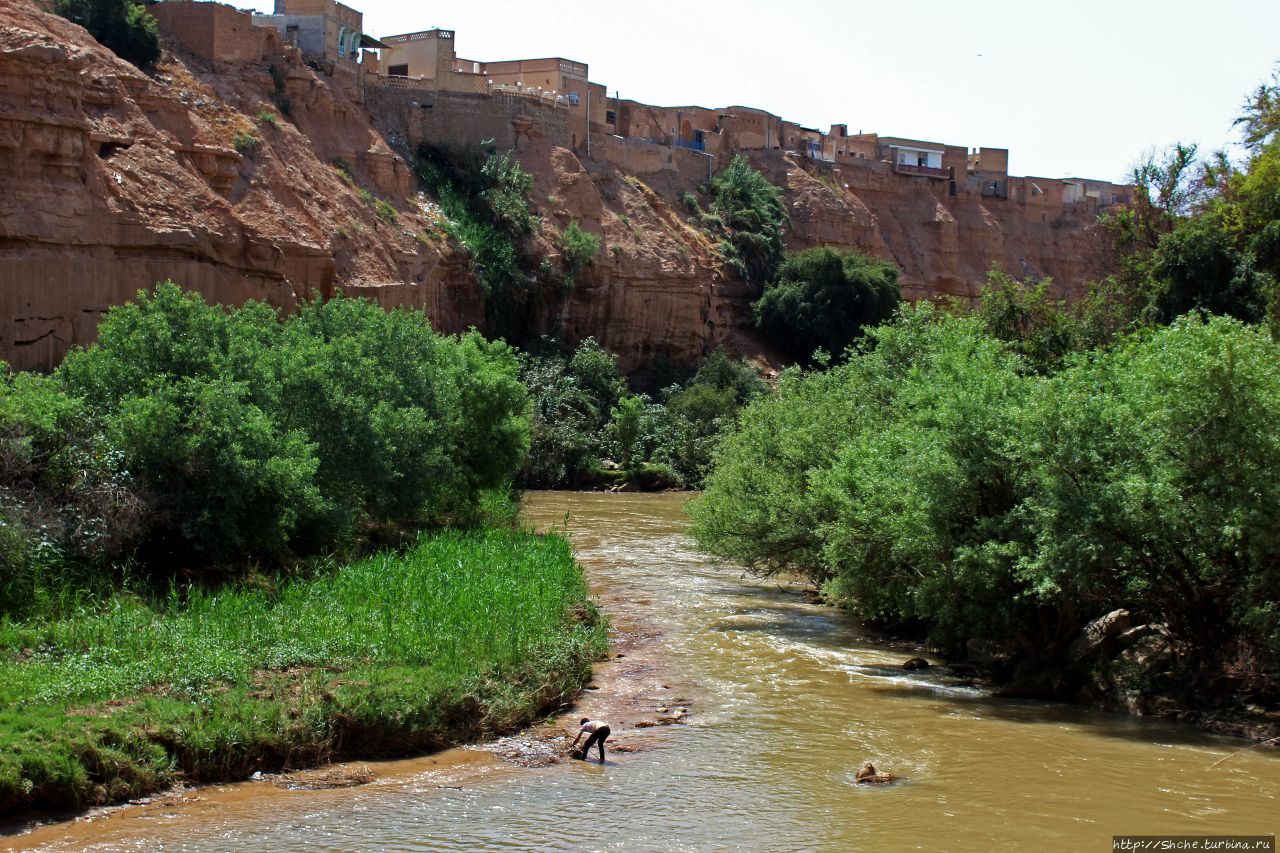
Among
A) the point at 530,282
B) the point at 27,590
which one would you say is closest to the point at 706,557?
the point at 27,590

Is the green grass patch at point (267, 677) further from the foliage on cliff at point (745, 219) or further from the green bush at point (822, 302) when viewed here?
the foliage on cliff at point (745, 219)

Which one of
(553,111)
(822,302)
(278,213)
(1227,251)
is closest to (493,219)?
(553,111)

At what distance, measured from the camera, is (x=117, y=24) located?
37594 mm

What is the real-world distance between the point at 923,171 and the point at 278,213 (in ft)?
159

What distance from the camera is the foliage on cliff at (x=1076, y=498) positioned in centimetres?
1369

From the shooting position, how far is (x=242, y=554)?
703 inches

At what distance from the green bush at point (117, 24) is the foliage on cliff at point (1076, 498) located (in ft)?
93.3

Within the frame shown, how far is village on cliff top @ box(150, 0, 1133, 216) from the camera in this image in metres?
44.1

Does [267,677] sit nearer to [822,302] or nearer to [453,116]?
[453,116]

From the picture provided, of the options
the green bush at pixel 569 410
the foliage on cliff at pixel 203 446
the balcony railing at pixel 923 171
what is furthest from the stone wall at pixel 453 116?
the balcony railing at pixel 923 171

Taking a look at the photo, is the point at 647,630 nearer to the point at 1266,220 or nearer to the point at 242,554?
the point at 242,554

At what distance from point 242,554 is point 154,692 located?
6.06 m

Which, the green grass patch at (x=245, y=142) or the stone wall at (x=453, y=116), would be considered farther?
the stone wall at (x=453, y=116)

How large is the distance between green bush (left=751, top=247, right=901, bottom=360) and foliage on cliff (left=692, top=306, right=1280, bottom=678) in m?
36.4
